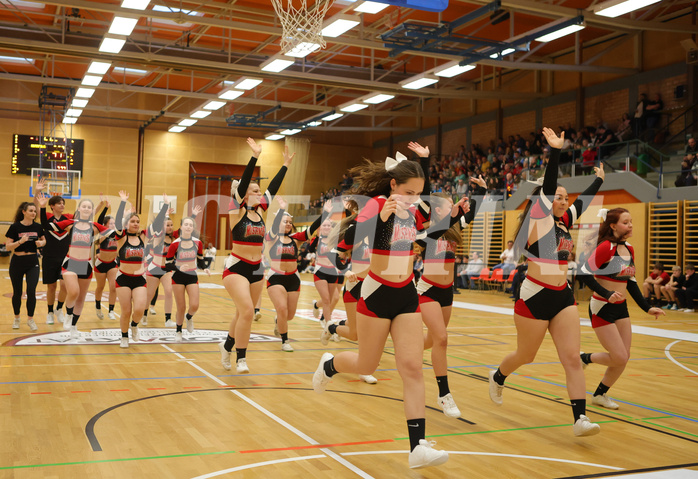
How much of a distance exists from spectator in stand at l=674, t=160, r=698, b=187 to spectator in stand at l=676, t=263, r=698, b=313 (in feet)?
7.69

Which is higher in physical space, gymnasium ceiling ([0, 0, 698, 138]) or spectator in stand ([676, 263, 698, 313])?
gymnasium ceiling ([0, 0, 698, 138])

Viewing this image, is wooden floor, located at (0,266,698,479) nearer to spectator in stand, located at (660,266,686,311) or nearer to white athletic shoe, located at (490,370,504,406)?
white athletic shoe, located at (490,370,504,406)

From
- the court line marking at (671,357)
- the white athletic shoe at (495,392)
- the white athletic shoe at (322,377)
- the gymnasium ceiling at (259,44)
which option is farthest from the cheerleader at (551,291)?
the gymnasium ceiling at (259,44)

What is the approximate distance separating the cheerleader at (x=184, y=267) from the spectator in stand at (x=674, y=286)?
12488 mm

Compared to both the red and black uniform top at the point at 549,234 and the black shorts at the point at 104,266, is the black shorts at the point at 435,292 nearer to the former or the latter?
the red and black uniform top at the point at 549,234

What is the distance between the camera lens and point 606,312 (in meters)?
5.89

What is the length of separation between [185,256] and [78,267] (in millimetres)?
1832

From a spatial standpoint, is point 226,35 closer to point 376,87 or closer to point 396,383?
point 376,87

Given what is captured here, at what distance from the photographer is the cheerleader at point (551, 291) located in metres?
4.95

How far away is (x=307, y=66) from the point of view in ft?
78.7

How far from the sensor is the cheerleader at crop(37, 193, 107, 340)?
32.0 feet

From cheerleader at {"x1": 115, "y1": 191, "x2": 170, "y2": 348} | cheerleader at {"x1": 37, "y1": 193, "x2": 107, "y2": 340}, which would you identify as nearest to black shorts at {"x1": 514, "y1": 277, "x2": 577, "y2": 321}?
cheerleader at {"x1": 115, "y1": 191, "x2": 170, "y2": 348}

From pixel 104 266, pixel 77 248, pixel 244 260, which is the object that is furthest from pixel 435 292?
pixel 104 266

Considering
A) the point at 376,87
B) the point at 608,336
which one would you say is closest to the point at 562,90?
the point at 376,87
